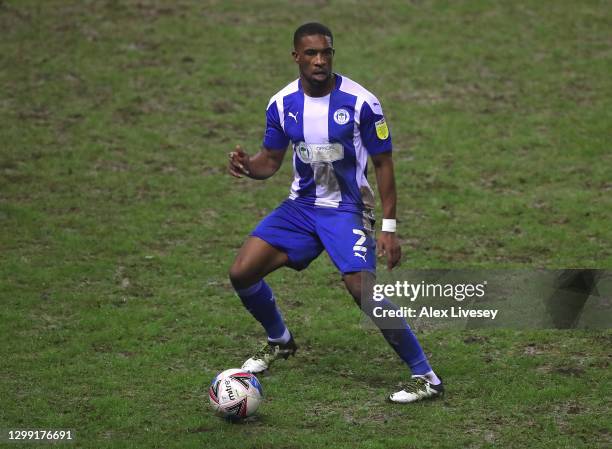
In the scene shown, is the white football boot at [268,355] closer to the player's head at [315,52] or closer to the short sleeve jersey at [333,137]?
the short sleeve jersey at [333,137]

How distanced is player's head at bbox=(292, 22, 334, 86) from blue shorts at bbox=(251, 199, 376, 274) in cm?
117

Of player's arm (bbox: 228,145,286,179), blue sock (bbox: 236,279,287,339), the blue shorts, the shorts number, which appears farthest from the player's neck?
blue sock (bbox: 236,279,287,339)

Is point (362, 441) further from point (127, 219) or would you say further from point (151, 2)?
point (151, 2)

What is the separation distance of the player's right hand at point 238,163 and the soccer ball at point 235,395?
1.74 m

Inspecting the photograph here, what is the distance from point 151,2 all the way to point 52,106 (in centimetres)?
437

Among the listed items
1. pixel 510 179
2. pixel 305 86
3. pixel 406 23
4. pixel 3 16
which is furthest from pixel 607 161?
pixel 3 16

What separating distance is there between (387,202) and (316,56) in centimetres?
137

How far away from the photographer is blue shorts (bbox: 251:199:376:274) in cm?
931

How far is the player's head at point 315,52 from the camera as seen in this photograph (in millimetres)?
9211

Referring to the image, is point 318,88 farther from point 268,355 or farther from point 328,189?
point 268,355

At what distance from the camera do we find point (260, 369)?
10.0m

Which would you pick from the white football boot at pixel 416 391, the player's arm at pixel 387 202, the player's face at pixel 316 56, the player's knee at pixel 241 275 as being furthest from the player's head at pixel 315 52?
the white football boot at pixel 416 391

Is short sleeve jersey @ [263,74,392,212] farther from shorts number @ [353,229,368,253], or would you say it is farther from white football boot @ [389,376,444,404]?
white football boot @ [389,376,444,404]

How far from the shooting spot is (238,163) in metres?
9.45
